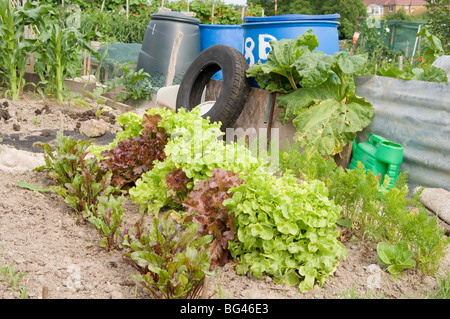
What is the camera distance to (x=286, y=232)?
84.1 inches

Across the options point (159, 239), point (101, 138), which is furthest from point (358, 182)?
point (101, 138)

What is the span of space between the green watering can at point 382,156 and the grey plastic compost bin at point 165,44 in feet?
14.3

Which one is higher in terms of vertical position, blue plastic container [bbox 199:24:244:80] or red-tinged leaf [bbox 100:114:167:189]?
blue plastic container [bbox 199:24:244:80]

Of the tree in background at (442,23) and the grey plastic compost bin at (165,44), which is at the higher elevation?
the tree in background at (442,23)

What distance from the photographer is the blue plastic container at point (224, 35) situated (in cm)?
720

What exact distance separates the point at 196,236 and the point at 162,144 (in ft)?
4.07

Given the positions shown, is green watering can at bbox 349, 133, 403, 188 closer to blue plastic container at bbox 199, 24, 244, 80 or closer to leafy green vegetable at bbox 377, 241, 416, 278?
leafy green vegetable at bbox 377, 241, 416, 278

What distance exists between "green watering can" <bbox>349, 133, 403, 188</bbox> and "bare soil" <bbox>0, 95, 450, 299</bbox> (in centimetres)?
120

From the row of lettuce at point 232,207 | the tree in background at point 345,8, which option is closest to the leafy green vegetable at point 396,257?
the row of lettuce at point 232,207

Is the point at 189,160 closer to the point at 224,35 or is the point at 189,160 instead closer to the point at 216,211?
the point at 216,211

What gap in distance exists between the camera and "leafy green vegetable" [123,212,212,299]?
1.88m

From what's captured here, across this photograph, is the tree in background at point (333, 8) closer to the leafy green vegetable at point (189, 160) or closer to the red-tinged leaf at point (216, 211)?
the leafy green vegetable at point (189, 160)

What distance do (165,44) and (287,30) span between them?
3493 millimetres

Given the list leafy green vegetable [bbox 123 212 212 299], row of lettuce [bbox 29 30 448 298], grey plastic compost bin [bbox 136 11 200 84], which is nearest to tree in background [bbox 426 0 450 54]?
grey plastic compost bin [bbox 136 11 200 84]
